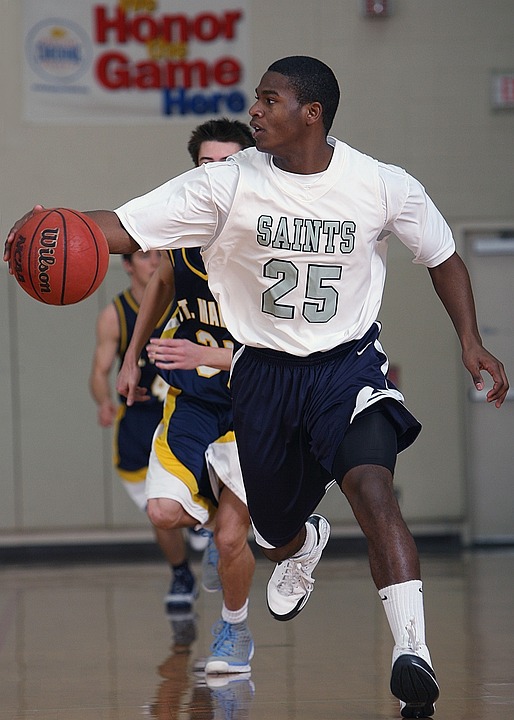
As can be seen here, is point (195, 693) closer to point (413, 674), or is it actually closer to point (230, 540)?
point (230, 540)

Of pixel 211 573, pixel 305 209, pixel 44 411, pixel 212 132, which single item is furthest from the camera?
pixel 44 411

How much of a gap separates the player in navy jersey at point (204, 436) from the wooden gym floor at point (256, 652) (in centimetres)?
29

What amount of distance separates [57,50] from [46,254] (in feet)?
17.8

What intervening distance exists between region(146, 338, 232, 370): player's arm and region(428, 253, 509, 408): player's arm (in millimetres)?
873

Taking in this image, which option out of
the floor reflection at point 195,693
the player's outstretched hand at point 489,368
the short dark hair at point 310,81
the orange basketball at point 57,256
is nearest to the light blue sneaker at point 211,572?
the floor reflection at point 195,693

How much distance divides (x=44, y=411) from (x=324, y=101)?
5137mm

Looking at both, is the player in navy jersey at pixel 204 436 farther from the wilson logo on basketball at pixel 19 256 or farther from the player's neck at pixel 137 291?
the player's neck at pixel 137 291

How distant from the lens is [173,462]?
4.18 m

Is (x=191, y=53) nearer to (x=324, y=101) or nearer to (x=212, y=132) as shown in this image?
(x=212, y=132)

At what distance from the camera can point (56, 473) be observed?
7.92 meters

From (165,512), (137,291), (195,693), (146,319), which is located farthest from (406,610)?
(137,291)

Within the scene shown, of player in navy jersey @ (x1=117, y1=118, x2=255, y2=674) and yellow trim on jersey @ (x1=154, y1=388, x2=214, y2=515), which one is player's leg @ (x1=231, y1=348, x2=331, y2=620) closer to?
player in navy jersey @ (x1=117, y1=118, x2=255, y2=674)

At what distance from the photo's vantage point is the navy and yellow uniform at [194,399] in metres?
4.10

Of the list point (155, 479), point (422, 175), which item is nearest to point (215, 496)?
point (155, 479)
